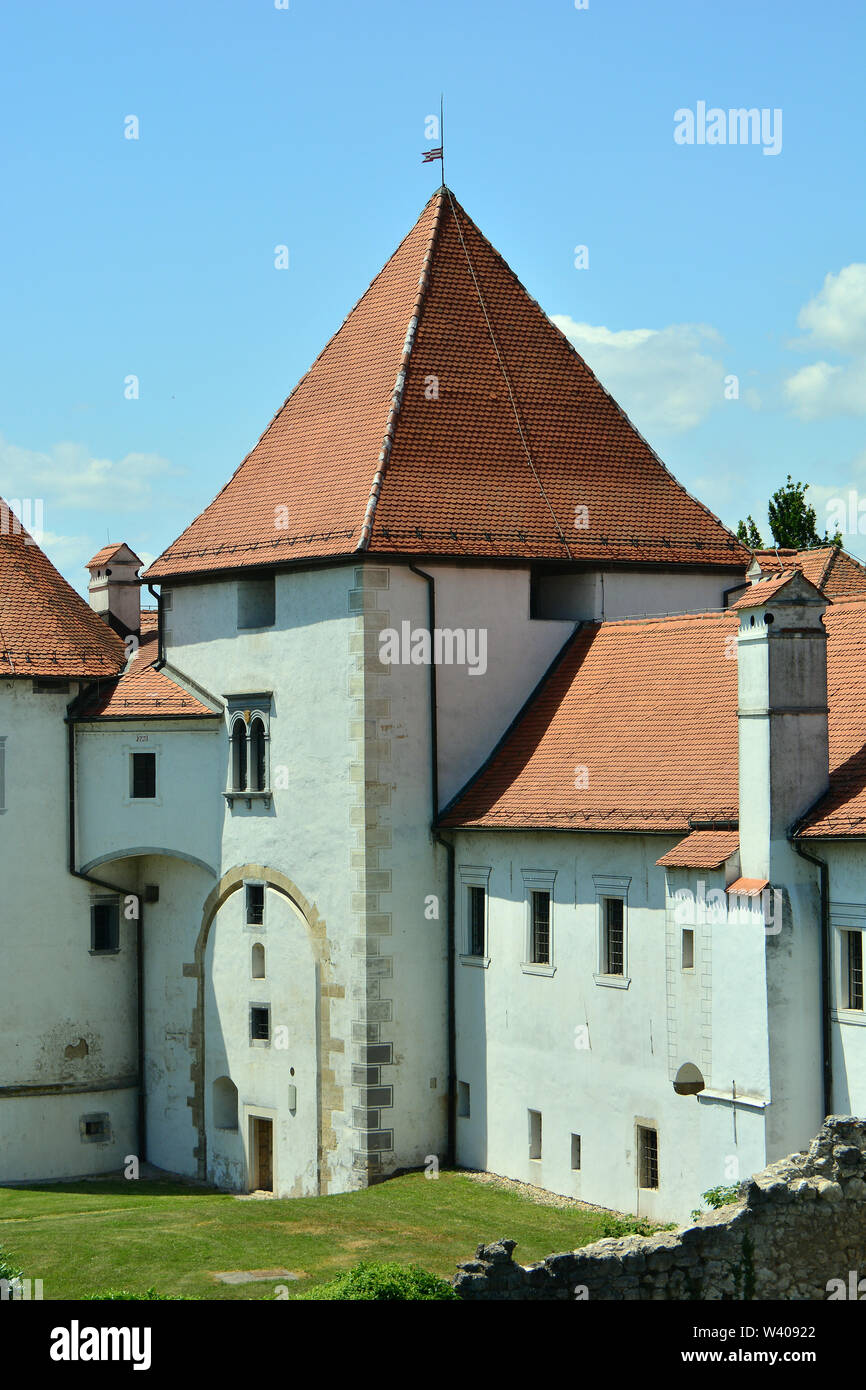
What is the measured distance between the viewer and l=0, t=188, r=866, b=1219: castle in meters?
31.1

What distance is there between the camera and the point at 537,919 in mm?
36500

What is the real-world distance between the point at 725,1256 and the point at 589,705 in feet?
47.5

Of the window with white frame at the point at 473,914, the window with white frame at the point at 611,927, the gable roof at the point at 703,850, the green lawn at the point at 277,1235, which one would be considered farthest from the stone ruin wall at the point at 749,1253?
the window with white frame at the point at 473,914

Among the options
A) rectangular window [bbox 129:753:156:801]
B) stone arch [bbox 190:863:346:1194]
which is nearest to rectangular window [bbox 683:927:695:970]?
stone arch [bbox 190:863:346:1194]

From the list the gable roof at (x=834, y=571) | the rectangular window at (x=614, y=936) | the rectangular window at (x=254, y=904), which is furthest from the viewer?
the gable roof at (x=834, y=571)

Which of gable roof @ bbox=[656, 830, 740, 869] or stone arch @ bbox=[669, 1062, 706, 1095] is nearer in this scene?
gable roof @ bbox=[656, 830, 740, 869]

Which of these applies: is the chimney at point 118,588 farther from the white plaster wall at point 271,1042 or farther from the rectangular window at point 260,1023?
the rectangular window at point 260,1023

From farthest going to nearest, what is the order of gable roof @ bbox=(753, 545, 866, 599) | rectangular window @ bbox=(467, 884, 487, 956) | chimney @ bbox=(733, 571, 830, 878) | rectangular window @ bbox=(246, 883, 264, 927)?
gable roof @ bbox=(753, 545, 866, 599) → rectangular window @ bbox=(246, 883, 264, 927) → rectangular window @ bbox=(467, 884, 487, 956) → chimney @ bbox=(733, 571, 830, 878)

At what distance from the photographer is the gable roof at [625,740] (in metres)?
34.0

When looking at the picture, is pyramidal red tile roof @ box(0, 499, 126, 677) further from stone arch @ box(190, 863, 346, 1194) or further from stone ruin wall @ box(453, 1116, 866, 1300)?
stone ruin wall @ box(453, 1116, 866, 1300)

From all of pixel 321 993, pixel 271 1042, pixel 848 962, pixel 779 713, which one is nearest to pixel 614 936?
pixel 848 962

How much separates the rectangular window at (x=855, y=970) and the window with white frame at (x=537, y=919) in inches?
284

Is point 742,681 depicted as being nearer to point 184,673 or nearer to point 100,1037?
point 184,673

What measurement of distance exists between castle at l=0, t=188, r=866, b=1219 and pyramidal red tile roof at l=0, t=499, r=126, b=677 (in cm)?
12
